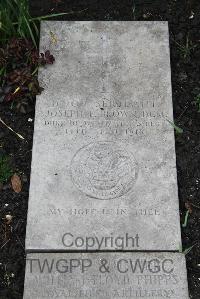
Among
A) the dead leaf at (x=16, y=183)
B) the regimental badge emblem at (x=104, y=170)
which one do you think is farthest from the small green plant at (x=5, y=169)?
the regimental badge emblem at (x=104, y=170)

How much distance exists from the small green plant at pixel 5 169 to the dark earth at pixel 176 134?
0.04m

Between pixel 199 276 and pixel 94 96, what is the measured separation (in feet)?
4.41

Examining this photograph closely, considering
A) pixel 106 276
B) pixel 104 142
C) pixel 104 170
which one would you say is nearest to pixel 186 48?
pixel 104 142

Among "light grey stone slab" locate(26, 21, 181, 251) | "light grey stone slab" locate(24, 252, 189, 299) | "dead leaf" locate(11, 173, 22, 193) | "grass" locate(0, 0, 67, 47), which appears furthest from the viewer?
"grass" locate(0, 0, 67, 47)

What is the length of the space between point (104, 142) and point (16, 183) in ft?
2.07

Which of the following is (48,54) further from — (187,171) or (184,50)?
(187,171)

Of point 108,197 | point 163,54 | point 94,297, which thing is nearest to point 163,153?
point 108,197

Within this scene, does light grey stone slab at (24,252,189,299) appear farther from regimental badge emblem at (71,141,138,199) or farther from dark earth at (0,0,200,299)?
regimental badge emblem at (71,141,138,199)

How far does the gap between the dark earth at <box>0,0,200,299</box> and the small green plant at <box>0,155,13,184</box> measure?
4 cm

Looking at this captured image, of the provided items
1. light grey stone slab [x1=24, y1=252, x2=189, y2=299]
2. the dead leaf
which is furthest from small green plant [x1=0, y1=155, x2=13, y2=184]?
light grey stone slab [x1=24, y1=252, x2=189, y2=299]

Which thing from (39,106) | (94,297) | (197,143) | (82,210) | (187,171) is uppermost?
(39,106)

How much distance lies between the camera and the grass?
348 centimetres

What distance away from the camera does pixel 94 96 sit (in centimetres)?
336

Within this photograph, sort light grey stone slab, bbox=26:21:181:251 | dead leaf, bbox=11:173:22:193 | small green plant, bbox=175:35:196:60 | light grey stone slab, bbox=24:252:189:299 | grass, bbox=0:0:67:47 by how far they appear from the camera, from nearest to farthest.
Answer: light grey stone slab, bbox=24:252:189:299, light grey stone slab, bbox=26:21:181:251, dead leaf, bbox=11:173:22:193, grass, bbox=0:0:67:47, small green plant, bbox=175:35:196:60
